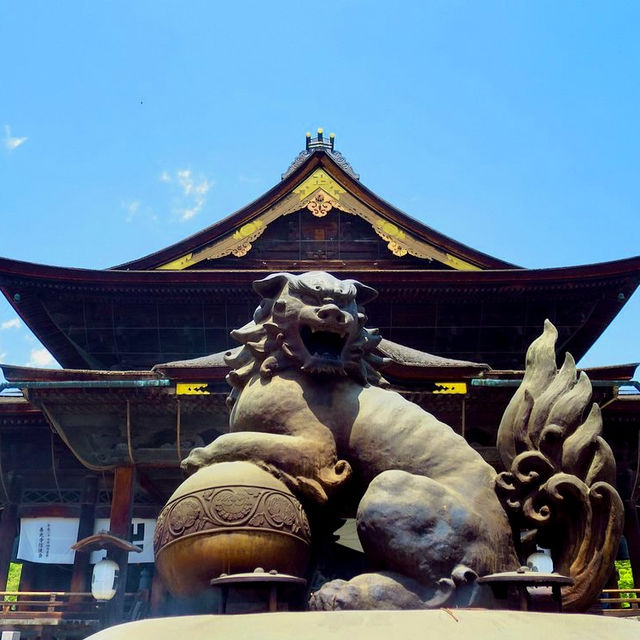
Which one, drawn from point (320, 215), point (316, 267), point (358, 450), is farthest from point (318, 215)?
point (358, 450)

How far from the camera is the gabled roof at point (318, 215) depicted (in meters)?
12.5

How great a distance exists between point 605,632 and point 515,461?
73 cm

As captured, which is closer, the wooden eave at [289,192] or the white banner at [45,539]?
the white banner at [45,539]

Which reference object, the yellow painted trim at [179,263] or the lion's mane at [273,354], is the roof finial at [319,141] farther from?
the lion's mane at [273,354]

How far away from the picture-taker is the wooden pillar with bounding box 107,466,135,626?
8.12 m

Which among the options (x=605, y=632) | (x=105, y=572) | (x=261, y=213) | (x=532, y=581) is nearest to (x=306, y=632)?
(x=532, y=581)

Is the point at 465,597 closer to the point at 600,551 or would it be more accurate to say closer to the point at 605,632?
the point at 605,632

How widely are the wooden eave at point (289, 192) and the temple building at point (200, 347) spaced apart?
0.09ft

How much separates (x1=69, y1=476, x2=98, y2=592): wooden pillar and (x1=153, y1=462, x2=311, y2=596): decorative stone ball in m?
8.27

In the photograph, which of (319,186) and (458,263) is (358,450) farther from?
(319,186)

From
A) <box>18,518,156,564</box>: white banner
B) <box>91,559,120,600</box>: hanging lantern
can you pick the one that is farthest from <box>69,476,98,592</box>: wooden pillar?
<box>91,559,120,600</box>: hanging lantern

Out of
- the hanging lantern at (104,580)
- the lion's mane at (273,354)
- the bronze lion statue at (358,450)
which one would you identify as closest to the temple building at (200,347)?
the hanging lantern at (104,580)

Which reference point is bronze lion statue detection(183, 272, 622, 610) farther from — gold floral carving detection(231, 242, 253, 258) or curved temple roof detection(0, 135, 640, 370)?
gold floral carving detection(231, 242, 253, 258)

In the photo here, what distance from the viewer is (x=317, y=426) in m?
2.66
